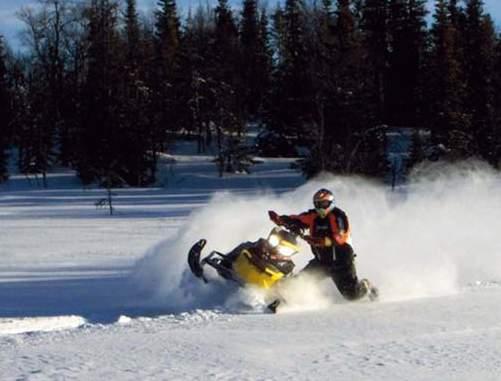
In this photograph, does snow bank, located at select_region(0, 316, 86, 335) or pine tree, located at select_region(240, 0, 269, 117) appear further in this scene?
pine tree, located at select_region(240, 0, 269, 117)

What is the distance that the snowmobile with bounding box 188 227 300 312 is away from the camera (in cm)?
1009

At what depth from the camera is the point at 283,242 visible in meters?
10.5

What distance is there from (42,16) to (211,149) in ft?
65.7

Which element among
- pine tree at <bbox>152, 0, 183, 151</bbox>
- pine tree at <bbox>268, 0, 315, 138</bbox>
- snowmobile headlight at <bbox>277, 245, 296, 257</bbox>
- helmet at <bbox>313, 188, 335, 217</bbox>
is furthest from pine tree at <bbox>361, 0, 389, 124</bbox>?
snowmobile headlight at <bbox>277, 245, 296, 257</bbox>

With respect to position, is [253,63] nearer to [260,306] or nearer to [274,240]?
[274,240]

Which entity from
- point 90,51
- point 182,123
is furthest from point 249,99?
point 90,51

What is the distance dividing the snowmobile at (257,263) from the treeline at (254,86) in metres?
29.5

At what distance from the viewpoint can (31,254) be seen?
20.4m

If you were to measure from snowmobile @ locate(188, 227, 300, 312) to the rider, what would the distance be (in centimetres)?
30

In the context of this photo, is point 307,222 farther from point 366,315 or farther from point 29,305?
point 29,305

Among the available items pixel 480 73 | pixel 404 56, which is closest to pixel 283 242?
pixel 480 73

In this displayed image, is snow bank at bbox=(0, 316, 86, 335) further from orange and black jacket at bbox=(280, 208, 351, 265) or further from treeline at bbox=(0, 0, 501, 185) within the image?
treeline at bbox=(0, 0, 501, 185)

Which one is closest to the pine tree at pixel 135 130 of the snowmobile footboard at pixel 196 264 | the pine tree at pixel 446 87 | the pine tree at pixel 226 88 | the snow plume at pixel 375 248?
the pine tree at pixel 226 88

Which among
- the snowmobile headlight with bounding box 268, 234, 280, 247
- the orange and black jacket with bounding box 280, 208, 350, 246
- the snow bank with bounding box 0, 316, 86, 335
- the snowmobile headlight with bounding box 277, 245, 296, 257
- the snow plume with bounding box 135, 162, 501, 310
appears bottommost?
the snow bank with bounding box 0, 316, 86, 335
